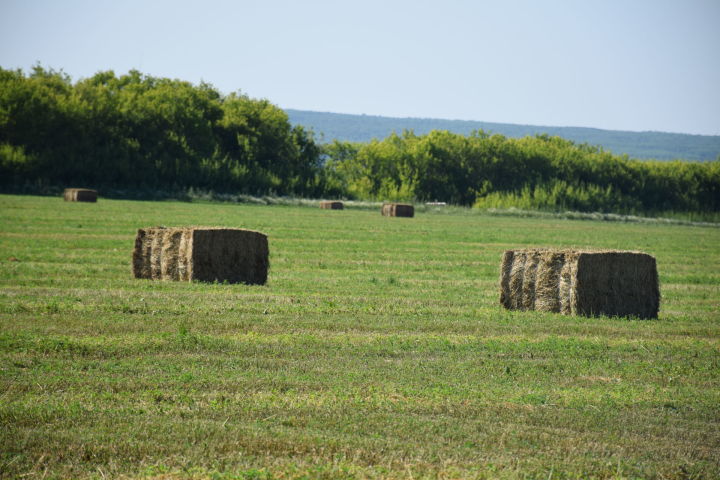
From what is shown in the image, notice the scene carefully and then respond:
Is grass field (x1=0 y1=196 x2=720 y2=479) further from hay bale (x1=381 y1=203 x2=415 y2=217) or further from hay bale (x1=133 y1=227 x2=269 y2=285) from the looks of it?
hay bale (x1=381 y1=203 x2=415 y2=217)

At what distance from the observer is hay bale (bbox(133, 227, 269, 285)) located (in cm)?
1895

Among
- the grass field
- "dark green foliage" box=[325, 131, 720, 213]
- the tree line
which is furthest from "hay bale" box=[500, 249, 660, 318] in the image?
"dark green foliage" box=[325, 131, 720, 213]

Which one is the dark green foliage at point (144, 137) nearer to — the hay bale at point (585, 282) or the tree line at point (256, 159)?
the tree line at point (256, 159)

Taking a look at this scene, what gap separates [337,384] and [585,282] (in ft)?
23.4

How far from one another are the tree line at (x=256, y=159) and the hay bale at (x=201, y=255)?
5860cm

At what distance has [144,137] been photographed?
300 feet

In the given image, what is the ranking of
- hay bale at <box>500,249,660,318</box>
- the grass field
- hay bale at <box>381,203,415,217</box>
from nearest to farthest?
the grass field
hay bale at <box>500,249,660,318</box>
hay bale at <box>381,203,415,217</box>

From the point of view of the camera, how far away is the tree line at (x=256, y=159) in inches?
3241

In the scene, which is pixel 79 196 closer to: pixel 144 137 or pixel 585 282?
pixel 144 137

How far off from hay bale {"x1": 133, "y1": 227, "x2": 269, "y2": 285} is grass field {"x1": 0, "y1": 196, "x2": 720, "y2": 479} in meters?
0.58

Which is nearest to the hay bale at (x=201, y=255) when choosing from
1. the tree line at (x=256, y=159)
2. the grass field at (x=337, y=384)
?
the grass field at (x=337, y=384)

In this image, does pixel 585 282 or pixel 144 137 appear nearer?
pixel 585 282

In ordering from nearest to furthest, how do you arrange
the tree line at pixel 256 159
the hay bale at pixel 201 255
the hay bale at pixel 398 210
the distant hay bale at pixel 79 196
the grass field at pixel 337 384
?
the grass field at pixel 337 384, the hay bale at pixel 201 255, the distant hay bale at pixel 79 196, the hay bale at pixel 398 210, the tree line at pixel 256 159

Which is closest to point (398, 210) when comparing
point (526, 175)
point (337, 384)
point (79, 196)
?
point (79, 196)
